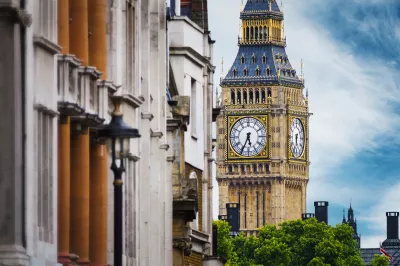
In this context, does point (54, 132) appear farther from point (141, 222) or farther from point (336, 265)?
point (336, 265)

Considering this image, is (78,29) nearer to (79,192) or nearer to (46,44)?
(79,192)

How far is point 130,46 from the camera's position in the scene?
3191 centimetres

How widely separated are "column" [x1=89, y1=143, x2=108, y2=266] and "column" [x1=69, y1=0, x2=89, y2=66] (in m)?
1.50

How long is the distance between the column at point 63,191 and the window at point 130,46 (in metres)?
6.39

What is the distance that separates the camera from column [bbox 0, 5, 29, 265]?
2159 centimetres

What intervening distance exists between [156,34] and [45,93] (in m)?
12.7

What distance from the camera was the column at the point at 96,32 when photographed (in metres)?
28.3

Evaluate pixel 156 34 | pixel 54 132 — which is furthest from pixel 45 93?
pixel 156 34

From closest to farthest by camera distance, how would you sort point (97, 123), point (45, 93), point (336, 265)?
point (45, 93)
point (97, 123)
point (336, 265)

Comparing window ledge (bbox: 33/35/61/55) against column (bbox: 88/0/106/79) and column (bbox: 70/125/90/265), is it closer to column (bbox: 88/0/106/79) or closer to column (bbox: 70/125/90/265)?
column (bbox: 70/125/90/265)

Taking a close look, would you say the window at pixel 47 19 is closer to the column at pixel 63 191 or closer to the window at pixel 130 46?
the column at pixel 63 191

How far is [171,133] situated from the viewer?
41438mm

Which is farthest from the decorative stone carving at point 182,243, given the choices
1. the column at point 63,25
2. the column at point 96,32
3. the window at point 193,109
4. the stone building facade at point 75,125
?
the column at point 63,25

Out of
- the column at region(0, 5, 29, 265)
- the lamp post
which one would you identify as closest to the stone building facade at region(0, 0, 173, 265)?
the column at region(0, 5, 29, 265)
